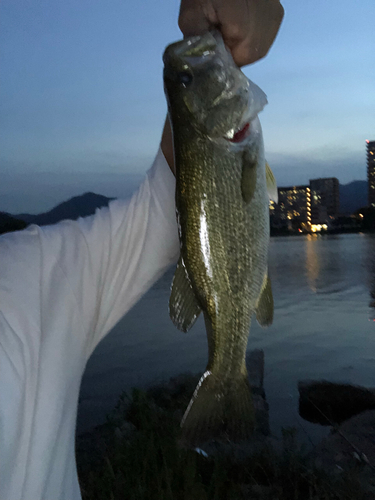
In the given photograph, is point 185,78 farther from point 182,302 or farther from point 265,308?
point 265,308

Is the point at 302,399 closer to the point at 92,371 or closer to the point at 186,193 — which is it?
the point at 92,371

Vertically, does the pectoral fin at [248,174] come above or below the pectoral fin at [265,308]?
above

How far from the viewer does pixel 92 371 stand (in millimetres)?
10047

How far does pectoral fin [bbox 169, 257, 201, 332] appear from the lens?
63.2 inches

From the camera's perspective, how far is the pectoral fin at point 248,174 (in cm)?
157

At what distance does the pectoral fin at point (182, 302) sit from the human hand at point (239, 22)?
0.90m

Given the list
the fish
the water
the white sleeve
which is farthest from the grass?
the white sleeve

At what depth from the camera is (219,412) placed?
1578 millimetres

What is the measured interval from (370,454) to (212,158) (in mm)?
4864

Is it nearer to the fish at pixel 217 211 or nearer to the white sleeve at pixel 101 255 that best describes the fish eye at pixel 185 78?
the fish at pixel 217 211

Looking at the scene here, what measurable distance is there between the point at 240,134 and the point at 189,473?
3.25 meters

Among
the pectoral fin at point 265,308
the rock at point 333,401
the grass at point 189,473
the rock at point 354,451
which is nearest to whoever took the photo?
the pectoral fin at point 265,308

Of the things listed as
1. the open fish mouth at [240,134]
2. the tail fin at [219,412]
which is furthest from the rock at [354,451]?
the open fish mouth at [240,134]

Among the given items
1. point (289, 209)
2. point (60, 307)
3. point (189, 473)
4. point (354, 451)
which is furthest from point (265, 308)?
point (289, 209)
